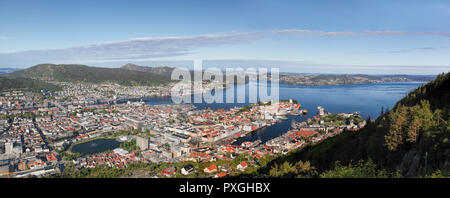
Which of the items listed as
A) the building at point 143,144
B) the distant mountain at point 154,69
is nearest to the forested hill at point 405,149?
the building at point 143,144

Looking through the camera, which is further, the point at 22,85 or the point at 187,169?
the point at 22,85

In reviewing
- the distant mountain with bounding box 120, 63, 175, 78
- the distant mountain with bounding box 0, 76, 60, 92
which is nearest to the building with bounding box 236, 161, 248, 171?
the distant mountain with bounding box 0, 76, 60, 92

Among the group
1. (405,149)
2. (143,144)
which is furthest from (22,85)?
(405,149)

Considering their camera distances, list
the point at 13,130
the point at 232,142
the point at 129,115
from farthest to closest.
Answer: the point at 129,115 < the point at 13,130 < the point at 232,142

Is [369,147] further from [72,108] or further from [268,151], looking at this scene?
[72,108]

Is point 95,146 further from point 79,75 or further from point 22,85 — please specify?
point 79,75
